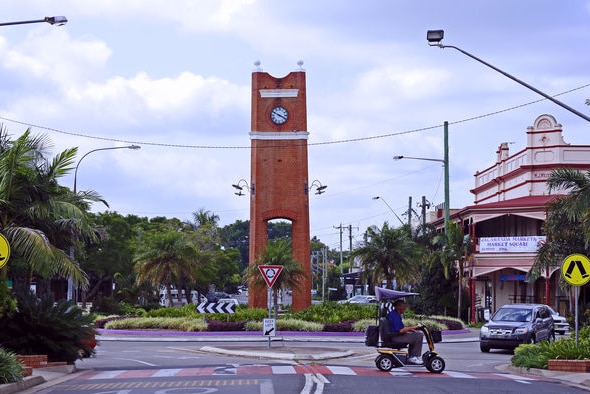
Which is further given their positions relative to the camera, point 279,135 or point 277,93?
point 277,93

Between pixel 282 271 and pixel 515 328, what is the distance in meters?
17.1

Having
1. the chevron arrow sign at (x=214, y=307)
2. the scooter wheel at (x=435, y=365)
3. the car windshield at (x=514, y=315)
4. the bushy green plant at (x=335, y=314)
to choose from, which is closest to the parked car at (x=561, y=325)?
the bushy green plant at (x=335, y=314)

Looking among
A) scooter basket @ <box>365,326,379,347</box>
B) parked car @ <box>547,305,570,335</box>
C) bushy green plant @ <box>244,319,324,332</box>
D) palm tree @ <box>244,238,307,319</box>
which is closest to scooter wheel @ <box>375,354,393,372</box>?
scooter basket @ <box>365,326,379,347</box>

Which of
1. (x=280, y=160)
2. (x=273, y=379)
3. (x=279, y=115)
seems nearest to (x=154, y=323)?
(x=280, y=160)

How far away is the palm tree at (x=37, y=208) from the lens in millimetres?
22094

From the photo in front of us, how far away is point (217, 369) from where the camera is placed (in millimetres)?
21891

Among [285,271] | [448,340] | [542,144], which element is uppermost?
[542,144]

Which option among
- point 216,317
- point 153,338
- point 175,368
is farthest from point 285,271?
point 175,368

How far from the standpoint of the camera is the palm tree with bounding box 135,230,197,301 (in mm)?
56031

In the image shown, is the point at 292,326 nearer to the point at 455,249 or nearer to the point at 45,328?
the point at 455,249

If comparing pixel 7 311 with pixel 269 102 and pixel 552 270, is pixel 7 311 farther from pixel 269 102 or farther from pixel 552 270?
pixel 552 270

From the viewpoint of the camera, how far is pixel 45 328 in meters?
22.9

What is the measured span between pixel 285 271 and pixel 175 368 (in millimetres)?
24539

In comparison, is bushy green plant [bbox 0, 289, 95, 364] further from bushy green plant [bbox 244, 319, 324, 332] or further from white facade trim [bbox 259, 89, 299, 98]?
white facade trim [bbox 259, 89, 299, 98]
